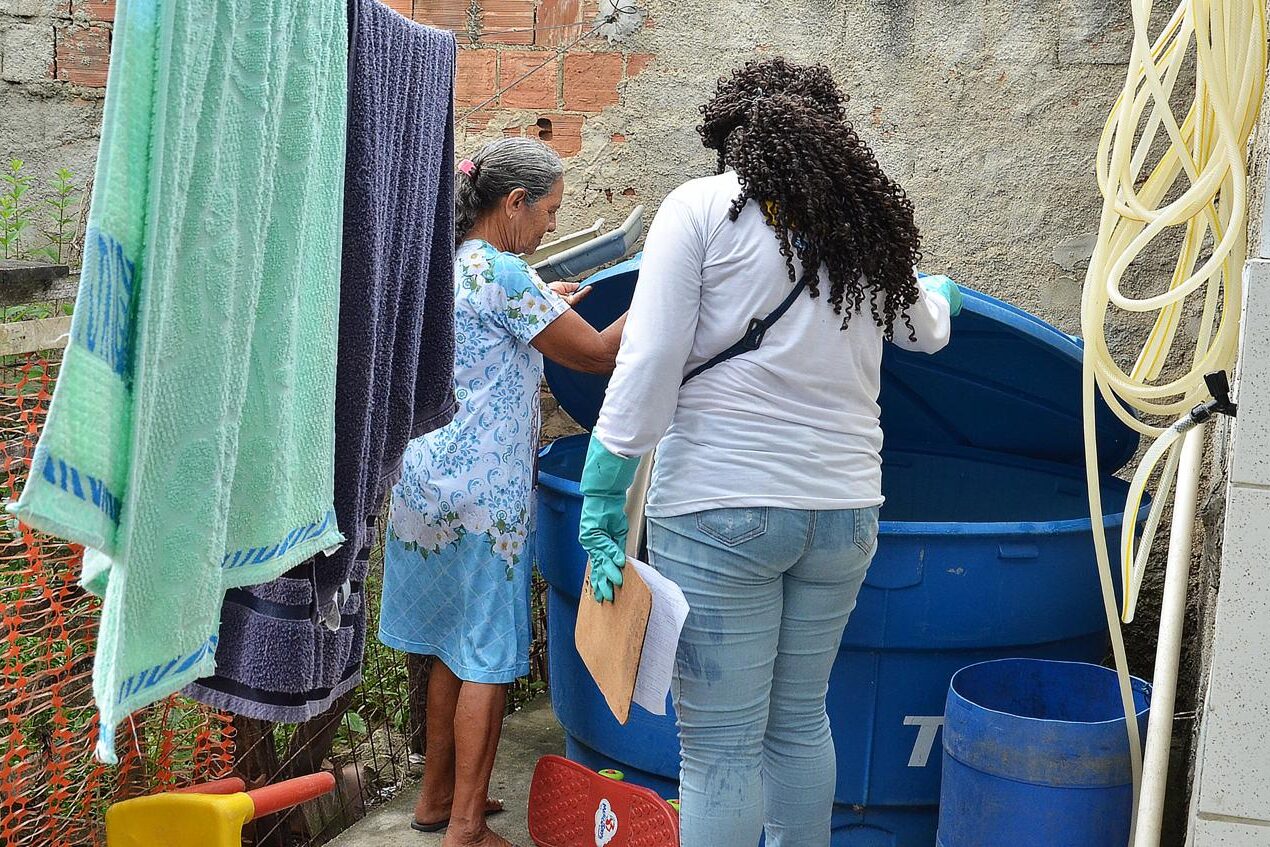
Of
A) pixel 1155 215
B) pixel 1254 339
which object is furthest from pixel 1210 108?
pixel 1254 339

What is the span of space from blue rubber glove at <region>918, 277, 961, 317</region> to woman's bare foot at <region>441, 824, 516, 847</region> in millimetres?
1768

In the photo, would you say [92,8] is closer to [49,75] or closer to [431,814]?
[49,75]

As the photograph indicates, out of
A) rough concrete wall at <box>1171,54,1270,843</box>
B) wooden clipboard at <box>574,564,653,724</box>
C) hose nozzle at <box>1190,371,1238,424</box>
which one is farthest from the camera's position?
rough concrete wall at <box>1171,54,1270,843</box>

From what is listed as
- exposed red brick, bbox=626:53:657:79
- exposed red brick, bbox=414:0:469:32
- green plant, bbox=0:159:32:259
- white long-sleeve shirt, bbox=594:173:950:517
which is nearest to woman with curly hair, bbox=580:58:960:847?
white long-sleeve shirt, bbox=594:173:950:517

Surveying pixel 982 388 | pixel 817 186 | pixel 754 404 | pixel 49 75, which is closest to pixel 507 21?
pixel 49 75

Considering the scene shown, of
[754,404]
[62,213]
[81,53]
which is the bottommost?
[754,404]

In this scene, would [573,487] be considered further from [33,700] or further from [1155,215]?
[1155,215]

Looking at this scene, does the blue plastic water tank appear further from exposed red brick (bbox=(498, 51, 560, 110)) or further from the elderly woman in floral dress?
exposed red brick (bbox=(498, 51, 560, 110))

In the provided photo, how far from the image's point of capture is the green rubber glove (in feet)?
8.08

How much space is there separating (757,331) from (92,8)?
120 inches

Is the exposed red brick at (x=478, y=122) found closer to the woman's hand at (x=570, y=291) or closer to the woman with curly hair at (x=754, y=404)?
the woman's hand at (x=570, y=291)

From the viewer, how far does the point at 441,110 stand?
1.84m

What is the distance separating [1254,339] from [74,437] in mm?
1547

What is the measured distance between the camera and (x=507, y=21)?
13.8ft
